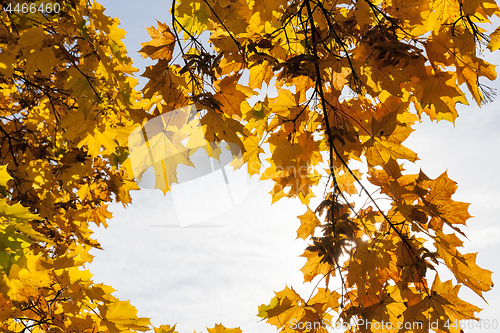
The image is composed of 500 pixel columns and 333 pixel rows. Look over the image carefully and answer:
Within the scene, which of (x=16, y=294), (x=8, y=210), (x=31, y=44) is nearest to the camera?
(x=8, y=210)

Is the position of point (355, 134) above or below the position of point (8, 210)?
above

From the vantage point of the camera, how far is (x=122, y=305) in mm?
2184

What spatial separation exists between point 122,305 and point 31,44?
7.03ft

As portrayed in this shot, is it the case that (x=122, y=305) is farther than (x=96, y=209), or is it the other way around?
(x=96, y=209)

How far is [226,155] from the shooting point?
234 centimetres

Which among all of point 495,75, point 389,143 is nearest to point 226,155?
point 389,143

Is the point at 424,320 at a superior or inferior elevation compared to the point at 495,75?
inferior

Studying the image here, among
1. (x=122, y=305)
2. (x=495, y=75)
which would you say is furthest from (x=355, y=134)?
(x=122, y=305)

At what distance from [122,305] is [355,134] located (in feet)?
6.37

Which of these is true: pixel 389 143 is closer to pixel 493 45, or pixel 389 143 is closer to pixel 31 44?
pixel 493 45

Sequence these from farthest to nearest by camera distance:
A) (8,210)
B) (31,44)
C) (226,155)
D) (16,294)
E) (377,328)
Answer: (31,44)
(226,155)
(377,328)
(16,294)
(8,210)

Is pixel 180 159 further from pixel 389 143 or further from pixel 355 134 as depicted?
pixel 389 143

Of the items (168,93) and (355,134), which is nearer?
(168,93)

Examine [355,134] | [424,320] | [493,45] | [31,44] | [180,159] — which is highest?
[31,44]
